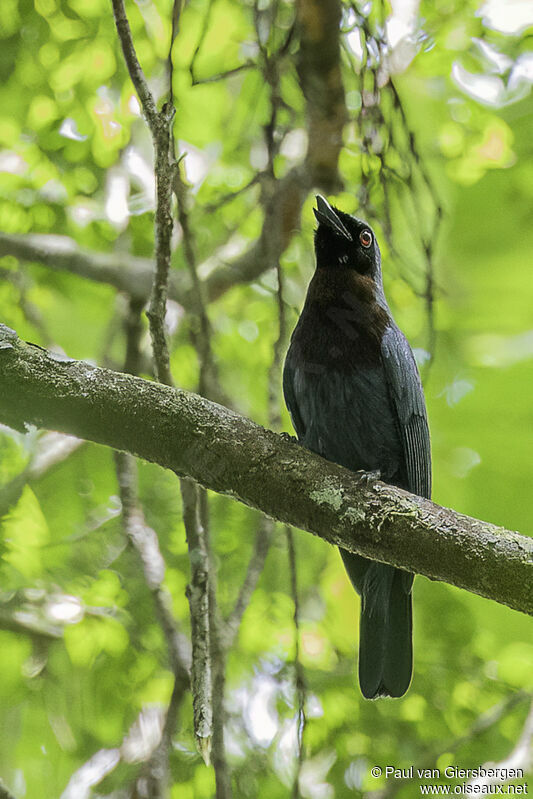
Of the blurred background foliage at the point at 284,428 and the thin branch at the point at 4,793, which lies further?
the blurred background foliage at the point at 284,428

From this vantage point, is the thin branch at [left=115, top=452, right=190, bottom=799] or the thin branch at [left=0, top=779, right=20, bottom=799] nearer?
the thin branch at [left=0, top=779, right=20, bottom=799]

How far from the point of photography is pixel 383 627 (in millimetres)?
3268

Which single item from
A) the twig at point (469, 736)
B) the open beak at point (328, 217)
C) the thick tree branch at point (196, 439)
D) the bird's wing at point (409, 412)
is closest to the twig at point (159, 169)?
the thick tree branch at point (196, 439)

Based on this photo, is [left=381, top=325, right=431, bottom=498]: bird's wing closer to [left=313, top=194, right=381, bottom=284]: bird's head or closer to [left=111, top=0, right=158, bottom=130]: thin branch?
[left=313, top=194, right=381, bottom=284]: bird's head

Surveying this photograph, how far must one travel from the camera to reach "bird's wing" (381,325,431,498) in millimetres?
3203

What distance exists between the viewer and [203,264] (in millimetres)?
4902

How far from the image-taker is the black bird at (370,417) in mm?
3205

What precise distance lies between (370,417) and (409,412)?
17cm

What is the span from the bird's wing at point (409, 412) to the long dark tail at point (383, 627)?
42 cm

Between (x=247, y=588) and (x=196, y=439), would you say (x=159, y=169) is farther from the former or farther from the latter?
(x=247, y=588)

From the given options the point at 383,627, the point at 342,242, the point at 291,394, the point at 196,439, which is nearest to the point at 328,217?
the point at 342,242

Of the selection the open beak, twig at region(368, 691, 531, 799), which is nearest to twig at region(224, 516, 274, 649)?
twig at region(368, 691, 531, 799)

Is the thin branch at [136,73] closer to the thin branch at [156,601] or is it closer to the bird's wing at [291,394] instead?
the bird's wing at [291,394]

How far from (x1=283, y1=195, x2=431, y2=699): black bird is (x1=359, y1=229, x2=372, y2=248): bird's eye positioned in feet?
1.30
